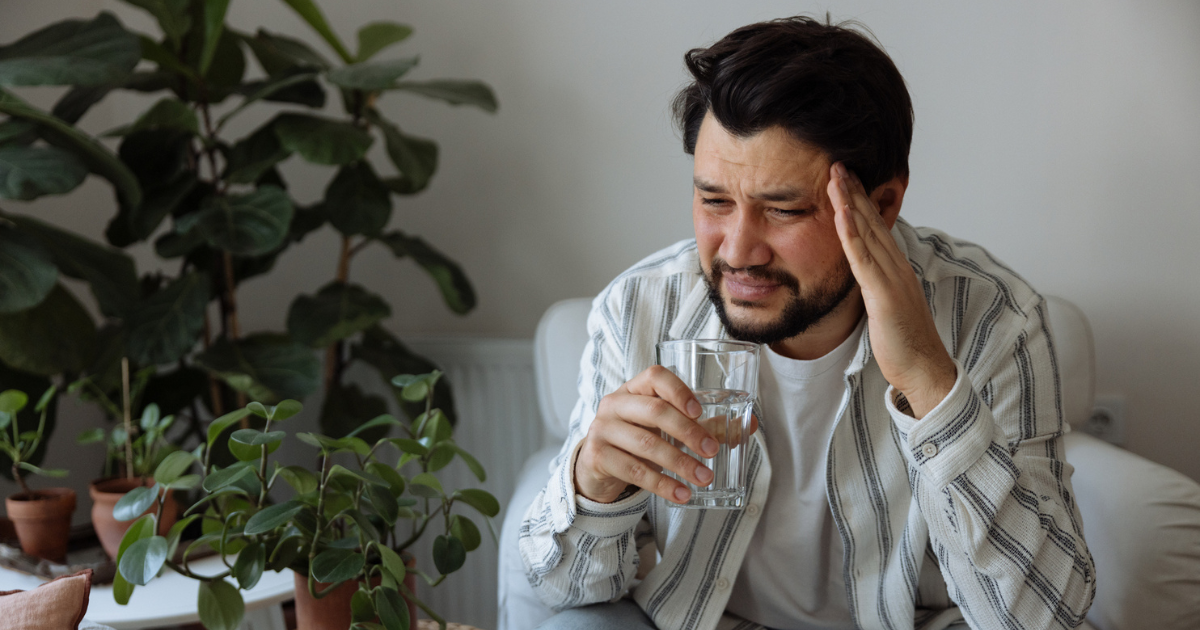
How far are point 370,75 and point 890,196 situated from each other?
97cm

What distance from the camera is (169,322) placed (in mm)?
1659

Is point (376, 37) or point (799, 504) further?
point (376, 37)

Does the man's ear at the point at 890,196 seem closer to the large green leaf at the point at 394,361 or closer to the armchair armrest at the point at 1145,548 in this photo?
the armchair armrest at the point at 1145,548

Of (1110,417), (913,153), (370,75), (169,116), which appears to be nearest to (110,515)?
(169,116)

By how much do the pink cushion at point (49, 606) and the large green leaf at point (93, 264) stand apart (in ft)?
2.93

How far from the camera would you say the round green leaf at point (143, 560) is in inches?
33.8

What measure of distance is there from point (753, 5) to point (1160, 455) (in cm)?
126

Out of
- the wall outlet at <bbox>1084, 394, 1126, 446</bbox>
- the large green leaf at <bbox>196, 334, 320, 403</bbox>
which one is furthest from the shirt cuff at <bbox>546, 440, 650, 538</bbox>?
the wall outlet at <bbox>1084, 394, 1126, 446</bbox>

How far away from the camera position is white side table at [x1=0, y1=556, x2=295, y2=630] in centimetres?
121

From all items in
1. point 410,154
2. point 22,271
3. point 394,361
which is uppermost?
point 410,154

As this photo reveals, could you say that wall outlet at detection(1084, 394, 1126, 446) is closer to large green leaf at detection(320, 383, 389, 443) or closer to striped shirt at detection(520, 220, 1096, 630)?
striped shirt at detection(520, 220, 1096, 630)

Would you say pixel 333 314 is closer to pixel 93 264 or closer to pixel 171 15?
pixel 93 264

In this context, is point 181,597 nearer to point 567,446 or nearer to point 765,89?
point 567,446

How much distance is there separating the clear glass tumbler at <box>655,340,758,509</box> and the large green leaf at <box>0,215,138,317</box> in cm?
117
